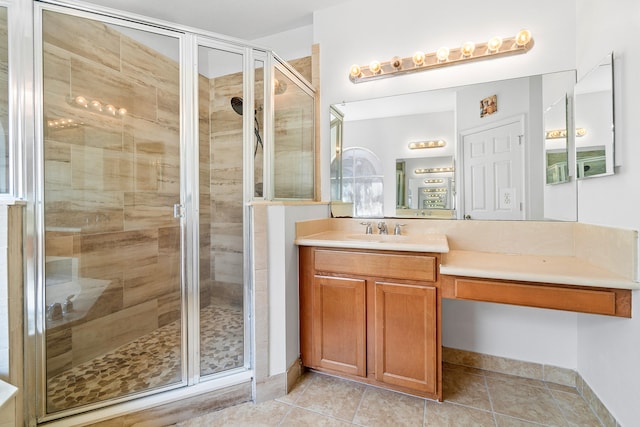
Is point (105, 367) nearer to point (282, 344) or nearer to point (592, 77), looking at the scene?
point (282, 344)

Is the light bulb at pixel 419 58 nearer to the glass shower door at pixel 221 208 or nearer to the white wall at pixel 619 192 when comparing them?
the white wall at pixel 619 192

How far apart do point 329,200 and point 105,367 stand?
1924mm

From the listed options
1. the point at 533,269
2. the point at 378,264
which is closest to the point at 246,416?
the point at 378,264

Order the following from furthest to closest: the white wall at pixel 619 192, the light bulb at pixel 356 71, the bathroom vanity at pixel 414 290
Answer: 1. the light bulb at pixel 356 71
2. the bathroom vanity at pixel 414 290
3. the white wall at pixel 619 192

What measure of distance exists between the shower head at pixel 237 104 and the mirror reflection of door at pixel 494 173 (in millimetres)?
1583

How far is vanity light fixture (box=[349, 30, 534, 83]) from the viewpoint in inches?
67.1

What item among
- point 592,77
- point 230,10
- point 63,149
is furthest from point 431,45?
point 63,149

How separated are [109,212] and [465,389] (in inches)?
105

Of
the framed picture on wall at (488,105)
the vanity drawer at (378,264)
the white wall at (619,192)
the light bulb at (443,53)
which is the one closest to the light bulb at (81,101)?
the vanity drawer at (378,264)

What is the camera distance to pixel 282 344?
161 cm

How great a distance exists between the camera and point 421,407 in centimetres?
151

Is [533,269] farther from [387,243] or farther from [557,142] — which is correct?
[557,142]

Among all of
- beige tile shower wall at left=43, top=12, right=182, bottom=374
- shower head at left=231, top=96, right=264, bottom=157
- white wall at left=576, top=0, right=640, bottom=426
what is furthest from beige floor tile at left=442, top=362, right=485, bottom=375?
shower head at left=231, top=96, right=264, bottom=157

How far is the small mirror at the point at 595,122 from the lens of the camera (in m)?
1.25
